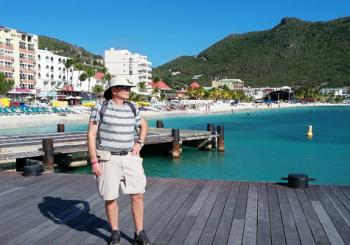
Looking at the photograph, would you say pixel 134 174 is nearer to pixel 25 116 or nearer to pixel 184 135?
pixel 184 135

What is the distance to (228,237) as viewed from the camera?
6023 millimetres

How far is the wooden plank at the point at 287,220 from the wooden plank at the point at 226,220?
842 mm

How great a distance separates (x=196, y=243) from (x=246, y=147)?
27833mm

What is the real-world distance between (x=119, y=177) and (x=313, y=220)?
133 inches

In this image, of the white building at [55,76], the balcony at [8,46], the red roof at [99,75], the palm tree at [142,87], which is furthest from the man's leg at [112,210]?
the palm tree at [142,87]

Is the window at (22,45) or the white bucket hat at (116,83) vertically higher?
the window at (22,45)

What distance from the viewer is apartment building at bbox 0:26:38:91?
258 feet

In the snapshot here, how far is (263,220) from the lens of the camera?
6.86 metres

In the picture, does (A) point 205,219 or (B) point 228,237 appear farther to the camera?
(A) point 205,219

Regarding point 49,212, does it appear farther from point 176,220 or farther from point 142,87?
point 142,87

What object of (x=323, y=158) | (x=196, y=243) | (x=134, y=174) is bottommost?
(x=323, y=158)

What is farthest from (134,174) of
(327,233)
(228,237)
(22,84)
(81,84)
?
(81,84)

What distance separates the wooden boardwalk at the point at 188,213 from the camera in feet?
19.9

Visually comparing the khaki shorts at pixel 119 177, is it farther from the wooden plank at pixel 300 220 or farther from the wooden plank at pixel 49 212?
the wooden plank at pixel 300 220
